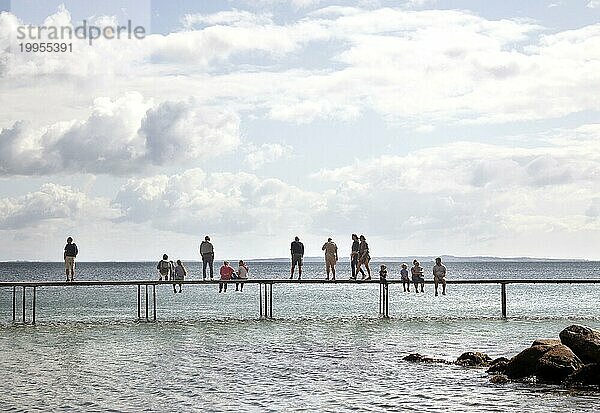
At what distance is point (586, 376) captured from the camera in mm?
20938

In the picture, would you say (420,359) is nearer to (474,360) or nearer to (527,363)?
(474,360)

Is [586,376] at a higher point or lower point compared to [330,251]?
lower

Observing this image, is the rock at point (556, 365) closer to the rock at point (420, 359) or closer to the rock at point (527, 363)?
the rock at point (527, 363)

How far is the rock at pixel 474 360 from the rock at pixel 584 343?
2402mm

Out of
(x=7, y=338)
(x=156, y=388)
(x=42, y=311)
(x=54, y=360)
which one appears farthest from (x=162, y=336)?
(x=42, y=311)

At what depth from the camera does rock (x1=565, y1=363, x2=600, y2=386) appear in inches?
822

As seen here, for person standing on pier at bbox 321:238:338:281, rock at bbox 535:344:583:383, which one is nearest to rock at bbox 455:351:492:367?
rock at bbox 535:344:583:383

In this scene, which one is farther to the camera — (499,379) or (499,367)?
(499,367)

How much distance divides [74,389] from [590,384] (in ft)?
38.9

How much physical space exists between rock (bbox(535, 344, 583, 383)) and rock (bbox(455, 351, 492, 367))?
9.76ft

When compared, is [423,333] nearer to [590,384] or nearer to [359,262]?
[359,262]

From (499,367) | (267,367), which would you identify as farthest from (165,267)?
(499,367)

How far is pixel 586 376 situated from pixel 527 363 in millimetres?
→ 1607

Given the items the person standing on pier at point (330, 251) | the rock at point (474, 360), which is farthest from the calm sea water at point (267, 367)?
the person standing on pier at point (330, 251)
